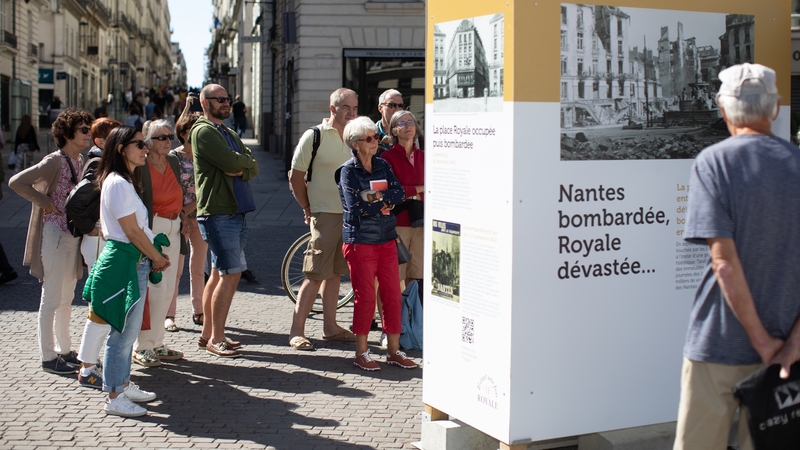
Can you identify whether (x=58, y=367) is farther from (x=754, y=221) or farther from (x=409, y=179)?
(x=754, y=221)

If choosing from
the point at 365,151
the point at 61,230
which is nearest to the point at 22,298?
the point at 61,230

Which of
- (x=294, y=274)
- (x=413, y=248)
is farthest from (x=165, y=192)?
(x=294, y=274)

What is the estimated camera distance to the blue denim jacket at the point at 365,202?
19.7 feet

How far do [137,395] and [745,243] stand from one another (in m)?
3.88

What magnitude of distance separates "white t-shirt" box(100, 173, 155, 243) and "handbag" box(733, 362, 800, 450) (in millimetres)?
3482

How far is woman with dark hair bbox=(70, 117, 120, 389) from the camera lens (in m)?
5.50

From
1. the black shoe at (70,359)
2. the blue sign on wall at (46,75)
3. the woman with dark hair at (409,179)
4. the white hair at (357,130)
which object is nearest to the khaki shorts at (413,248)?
the woman with dark hair at (409,179)

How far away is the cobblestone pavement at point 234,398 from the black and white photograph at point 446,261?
3.12 ft

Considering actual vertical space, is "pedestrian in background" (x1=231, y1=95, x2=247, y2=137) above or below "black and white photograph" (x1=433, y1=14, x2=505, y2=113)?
above

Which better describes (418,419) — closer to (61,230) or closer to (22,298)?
(61,230)

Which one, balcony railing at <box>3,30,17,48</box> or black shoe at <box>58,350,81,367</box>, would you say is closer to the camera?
black shoe at <box>58,350,81,367</box>

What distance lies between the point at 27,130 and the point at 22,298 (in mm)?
12443

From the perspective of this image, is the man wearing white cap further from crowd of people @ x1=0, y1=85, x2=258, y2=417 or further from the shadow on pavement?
crowd of people @ x1=0, y1=85, x2=258, y2=417

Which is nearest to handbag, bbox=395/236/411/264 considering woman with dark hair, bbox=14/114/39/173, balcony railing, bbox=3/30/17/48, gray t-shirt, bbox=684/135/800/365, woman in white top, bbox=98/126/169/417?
woman in white top, bbox=98/126/169/417
